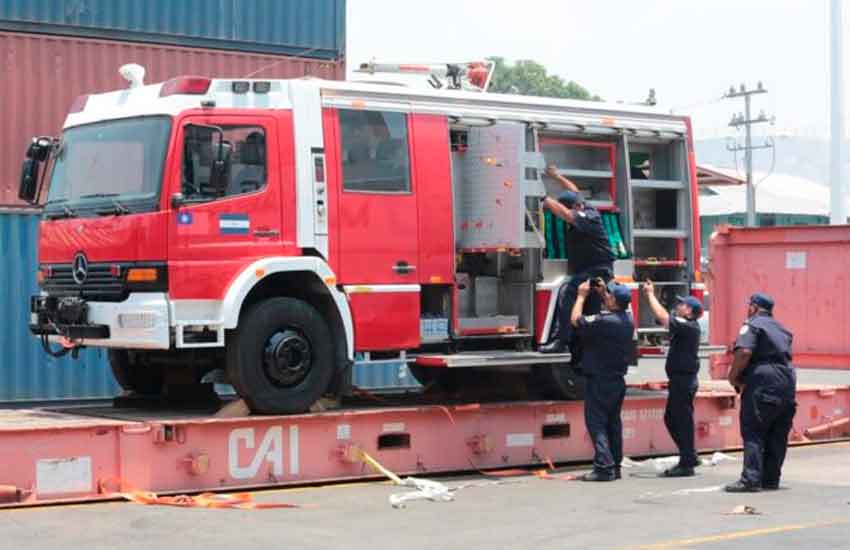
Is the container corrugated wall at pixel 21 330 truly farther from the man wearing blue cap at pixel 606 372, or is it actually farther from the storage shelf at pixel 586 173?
the man wearing blue cap at pixel 606 372

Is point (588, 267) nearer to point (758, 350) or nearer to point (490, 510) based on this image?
point (758, 350)

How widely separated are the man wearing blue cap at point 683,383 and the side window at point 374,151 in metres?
2.70

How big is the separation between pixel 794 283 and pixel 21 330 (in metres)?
8.94

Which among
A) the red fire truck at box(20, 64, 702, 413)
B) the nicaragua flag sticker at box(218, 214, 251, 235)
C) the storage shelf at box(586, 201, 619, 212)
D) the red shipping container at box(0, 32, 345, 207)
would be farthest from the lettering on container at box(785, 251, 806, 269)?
the nicaragua flag sticker at box(218, 214, 251, 235)

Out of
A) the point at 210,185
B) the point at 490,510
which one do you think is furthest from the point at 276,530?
the point at 210,185

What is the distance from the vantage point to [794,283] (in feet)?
56.7

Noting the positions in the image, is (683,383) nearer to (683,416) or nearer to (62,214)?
(683,416)

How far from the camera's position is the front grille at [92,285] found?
36.8 feet

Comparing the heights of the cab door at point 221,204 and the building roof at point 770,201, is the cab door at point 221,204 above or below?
below

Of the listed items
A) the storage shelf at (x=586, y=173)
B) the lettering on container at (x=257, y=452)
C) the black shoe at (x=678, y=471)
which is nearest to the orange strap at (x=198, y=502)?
the lettering on container at (x=257, y=452)

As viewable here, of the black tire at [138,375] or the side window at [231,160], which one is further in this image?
the black tire at [138,375]

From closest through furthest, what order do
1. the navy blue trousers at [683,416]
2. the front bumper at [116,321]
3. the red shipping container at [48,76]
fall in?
Answer: the front bumper at [116,321]
the navy blue trousers at [683,416]
the red shipping container at [48,76]

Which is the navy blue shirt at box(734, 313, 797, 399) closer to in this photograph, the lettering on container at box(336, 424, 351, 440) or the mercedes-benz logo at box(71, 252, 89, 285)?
the lettering on container at box(336, 424, 351, 440)

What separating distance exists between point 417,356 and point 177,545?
159 inches
